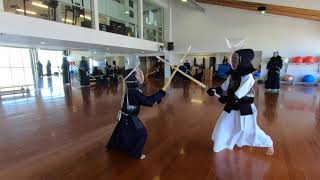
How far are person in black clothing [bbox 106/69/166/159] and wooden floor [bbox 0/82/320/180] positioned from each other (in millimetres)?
176

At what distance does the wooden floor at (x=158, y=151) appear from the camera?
7.18 ft

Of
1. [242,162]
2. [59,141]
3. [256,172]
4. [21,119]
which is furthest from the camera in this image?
[21,119]

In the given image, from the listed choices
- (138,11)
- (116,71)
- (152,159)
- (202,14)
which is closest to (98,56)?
(116,71)

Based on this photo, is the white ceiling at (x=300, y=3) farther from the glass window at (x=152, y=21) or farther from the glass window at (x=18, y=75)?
the glass window at (x=18, y=75)

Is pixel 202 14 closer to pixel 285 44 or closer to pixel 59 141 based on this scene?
pixel 285 44

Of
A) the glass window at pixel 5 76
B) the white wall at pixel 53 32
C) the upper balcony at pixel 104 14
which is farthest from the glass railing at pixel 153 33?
the glass window at pixel 5 76

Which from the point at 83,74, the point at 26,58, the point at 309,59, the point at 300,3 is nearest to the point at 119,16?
the point at 83,74

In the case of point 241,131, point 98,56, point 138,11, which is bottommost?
point 241,131

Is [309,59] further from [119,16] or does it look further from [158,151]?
[158,151]

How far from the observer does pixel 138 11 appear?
38.1ft

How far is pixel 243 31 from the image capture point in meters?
12.3

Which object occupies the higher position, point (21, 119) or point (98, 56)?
point (98, 56)

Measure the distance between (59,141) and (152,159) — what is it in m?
1.59

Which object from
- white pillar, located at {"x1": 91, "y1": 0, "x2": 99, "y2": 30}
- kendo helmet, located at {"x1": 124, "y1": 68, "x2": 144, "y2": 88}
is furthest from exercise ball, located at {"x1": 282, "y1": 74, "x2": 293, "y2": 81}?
kendo helmet, located at {"x1": 124, "y1": 68, "x2": 144, "y2": 88}
